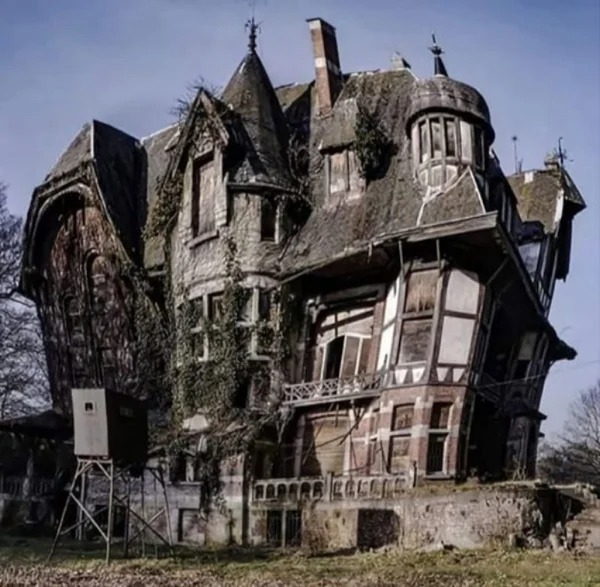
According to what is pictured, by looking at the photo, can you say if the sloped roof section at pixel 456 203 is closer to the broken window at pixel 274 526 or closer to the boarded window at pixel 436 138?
the boarded window at pixel 436 138

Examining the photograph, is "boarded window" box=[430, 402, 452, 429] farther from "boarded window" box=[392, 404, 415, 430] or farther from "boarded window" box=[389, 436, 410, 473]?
"boarded window" box=[389, 436, 410, 473]

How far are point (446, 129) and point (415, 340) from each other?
22.8ft

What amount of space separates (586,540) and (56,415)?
23169 millimetres

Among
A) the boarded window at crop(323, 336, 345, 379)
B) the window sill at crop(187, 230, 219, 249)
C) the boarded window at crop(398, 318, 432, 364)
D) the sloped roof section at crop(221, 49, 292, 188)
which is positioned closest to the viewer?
the boarded window at crop(398, 318, 432, 364)

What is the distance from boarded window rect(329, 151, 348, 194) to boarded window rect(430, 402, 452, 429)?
8935 millimetres

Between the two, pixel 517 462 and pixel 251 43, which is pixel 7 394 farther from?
pixel 517 462

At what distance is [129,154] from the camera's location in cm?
4100

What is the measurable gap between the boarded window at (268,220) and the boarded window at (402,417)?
7885mm

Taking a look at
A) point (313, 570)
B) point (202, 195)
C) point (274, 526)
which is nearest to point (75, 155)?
point (202, 195)

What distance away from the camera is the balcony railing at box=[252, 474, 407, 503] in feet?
83.1

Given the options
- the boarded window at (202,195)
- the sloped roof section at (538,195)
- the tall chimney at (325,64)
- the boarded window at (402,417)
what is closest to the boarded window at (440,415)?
the boarded window at (402,417)

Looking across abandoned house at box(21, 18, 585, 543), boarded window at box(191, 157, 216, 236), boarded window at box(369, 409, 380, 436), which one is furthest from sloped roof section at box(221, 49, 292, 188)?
boarded window at box(369, 409, 380, 436)

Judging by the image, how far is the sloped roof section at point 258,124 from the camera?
104 ft

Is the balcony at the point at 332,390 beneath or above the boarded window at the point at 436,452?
above
